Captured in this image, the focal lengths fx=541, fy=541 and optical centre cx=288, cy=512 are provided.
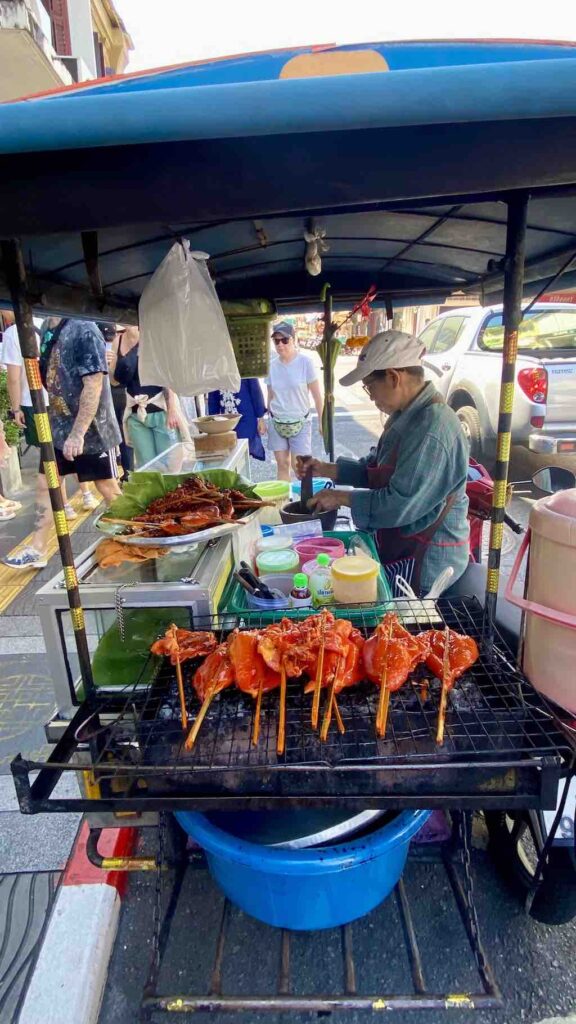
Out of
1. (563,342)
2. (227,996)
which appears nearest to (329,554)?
(227,996)

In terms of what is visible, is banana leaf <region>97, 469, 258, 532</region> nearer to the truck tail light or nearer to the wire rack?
the wire rack

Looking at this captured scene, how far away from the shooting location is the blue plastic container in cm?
187

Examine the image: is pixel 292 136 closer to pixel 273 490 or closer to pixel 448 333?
pixel 273 490

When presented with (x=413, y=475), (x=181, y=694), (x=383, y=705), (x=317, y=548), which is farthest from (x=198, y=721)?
(x=413, y=475)

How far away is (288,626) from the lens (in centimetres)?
205

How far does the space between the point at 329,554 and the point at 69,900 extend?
2081mm

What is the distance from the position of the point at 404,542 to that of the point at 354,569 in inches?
42.6

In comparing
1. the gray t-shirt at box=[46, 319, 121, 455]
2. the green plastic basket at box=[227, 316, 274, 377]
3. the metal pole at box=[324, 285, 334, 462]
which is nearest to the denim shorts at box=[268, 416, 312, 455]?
Answer: the gray t-shirt at box=[46, 319, 121, 455]

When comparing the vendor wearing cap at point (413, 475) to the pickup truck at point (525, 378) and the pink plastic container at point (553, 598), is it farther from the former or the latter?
the pickup truck at point (525, 378)

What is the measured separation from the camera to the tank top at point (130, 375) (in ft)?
22.7

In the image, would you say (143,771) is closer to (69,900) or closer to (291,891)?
(291,891)

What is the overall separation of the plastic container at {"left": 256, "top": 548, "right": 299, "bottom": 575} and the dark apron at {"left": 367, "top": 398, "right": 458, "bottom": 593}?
75cm

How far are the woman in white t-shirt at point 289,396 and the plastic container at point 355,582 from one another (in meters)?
5.79

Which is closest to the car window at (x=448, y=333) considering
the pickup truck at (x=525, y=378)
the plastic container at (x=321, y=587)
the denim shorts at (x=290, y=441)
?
the pickup truck at (x=525, y=378)
